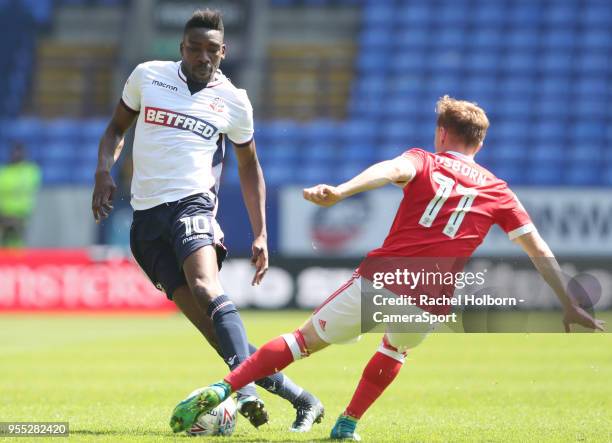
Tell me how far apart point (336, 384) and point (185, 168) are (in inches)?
129

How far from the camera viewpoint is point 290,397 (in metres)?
6.46

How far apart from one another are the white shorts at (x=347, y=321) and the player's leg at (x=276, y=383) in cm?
74

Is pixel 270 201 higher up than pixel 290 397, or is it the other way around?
pixel 290 397

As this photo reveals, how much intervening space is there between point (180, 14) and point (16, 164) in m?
5.94

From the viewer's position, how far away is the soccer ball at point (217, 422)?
5.92m

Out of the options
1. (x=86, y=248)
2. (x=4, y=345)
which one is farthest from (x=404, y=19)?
A: (x=4, y=345)

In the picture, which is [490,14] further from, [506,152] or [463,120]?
[463,120]

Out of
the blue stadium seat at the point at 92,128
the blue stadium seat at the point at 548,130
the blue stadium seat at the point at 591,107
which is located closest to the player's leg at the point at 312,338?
the blue stadium seat at the point at 548,130

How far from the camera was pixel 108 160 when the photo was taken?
6582 millimetres

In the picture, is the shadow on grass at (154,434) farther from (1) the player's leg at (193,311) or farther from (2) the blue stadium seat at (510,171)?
(2) the blue stadium seat at (510,171)

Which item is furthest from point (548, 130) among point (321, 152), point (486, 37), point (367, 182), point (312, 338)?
point (367, 182)

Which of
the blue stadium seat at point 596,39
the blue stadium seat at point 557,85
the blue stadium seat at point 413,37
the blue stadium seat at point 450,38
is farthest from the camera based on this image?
the blue stadium seat at point 413,37

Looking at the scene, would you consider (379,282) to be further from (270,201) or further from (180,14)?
(180,14)

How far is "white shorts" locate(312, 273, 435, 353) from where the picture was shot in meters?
5.69
